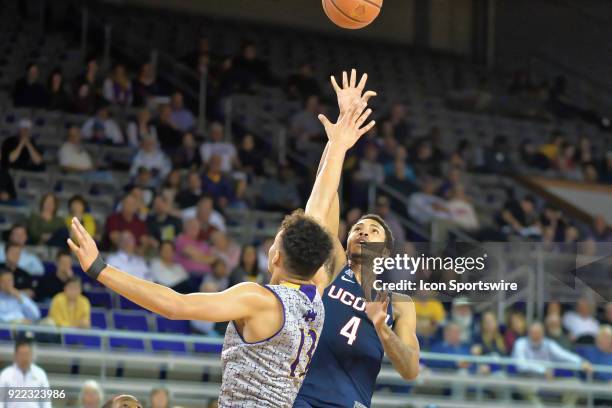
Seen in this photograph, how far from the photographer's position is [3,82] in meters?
15.4

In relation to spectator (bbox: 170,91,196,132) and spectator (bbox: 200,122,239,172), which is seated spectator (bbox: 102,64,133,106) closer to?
spectator (bbox: 170,91,196,132)

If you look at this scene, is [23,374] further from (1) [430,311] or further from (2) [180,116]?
(2) [180,116]

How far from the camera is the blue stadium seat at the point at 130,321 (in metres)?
11.2

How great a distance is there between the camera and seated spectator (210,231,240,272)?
12.3 metres

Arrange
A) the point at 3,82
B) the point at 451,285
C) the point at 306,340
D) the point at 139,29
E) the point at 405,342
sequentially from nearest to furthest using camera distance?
the point at 306,340 → the point at 405,342 → the point at 451,285 → the point at 3,82 → the point at 139,29

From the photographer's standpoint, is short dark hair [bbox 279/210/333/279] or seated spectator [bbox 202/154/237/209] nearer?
short dark hair [bbox 279/210/333/279]

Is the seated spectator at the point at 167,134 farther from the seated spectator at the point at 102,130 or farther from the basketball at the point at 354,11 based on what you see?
the basketball at the point at 354,11

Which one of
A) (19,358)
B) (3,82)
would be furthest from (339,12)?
(3,82)

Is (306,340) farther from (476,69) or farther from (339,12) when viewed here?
(476,69)

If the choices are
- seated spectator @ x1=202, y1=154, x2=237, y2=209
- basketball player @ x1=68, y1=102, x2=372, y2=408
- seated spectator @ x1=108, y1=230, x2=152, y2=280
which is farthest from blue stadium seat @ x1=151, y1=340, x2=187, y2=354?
basketball player @ x1=68, y1=102, x2=372, y2=408

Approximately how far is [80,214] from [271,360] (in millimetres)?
7843

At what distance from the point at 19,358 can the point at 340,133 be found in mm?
4952

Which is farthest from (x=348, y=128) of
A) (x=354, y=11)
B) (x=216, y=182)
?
(x=216, y=182)

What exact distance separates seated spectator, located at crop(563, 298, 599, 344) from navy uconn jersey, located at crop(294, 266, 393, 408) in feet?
25.1
